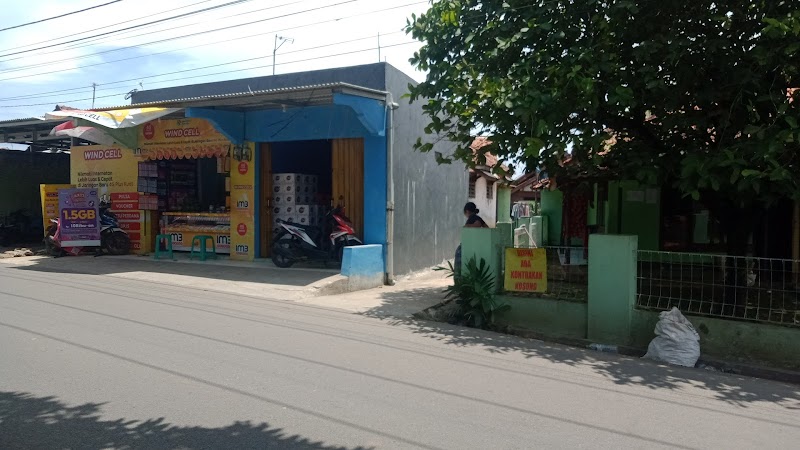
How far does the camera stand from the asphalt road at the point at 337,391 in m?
4.25

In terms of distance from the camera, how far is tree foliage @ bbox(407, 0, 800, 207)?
22.9 ft

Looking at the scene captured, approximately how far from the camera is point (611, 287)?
313 inches

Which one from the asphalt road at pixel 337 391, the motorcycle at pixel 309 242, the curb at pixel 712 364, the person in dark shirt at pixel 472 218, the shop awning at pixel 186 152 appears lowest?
the curb at pixel 712 364

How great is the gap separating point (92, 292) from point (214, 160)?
23.9 ft

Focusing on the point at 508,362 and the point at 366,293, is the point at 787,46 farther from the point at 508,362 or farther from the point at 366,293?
the point at 366,293

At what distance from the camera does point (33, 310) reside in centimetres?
847

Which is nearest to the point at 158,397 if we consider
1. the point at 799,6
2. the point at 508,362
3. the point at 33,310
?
the point at 508,362

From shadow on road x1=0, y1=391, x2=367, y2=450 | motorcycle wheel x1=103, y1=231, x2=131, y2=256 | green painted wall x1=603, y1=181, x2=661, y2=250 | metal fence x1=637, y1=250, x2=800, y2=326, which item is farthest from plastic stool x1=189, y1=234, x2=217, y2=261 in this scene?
metal fence x1=637, y1=250, x2=800, y2=326

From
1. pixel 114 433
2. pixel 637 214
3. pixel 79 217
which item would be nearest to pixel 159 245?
pixel 79 217

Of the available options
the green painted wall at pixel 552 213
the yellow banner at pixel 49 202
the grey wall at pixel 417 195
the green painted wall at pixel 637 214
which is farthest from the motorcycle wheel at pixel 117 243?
the green painted wall at pixel 552 213

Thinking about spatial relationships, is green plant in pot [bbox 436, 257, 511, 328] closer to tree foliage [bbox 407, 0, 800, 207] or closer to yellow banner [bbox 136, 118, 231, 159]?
tree foliage [bbox 407, 0, 800, 207]

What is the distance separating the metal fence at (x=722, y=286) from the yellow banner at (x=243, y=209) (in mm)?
9089

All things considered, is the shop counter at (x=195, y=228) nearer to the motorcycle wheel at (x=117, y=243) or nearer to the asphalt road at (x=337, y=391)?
the motorcycle wheel at (x=117, y=243)

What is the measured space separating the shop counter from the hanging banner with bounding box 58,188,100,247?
164 centimetres
